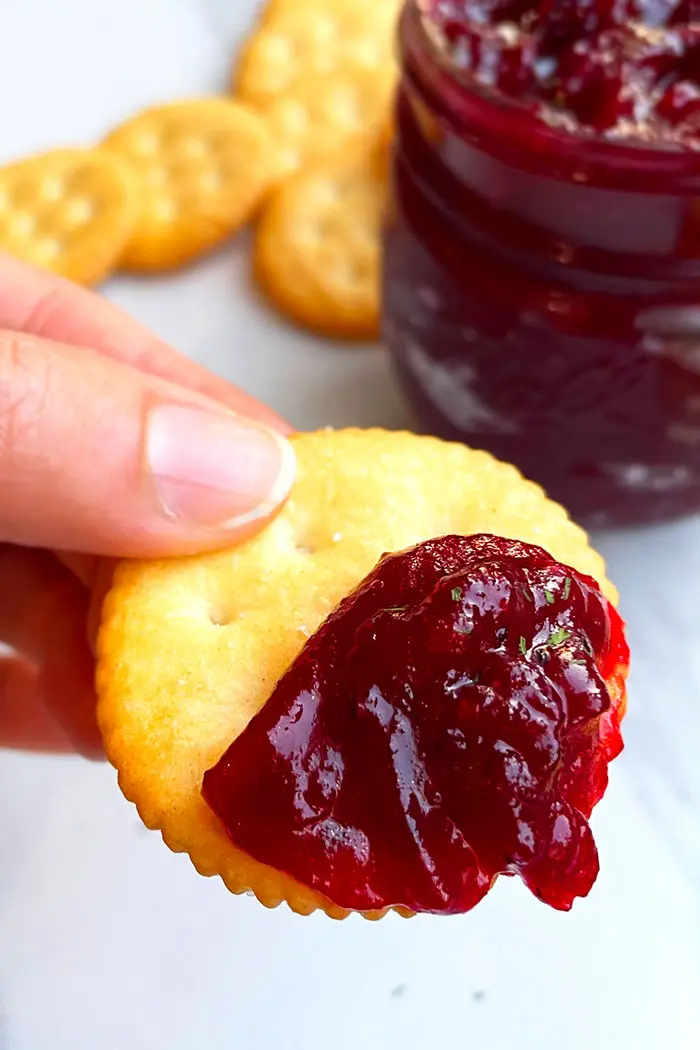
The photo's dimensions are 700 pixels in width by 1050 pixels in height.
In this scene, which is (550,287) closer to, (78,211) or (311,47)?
(78,211)

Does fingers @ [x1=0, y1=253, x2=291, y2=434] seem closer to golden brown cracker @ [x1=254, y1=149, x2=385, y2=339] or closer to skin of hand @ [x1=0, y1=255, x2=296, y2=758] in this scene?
skin of hand @ [x1=0, y1=255, x2=296, y2=758]

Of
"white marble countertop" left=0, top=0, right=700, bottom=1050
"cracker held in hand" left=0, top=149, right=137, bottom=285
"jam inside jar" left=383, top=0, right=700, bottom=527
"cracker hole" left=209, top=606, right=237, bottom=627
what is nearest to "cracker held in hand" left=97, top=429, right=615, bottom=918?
"cracker hole" left=209, top=606, right=237, bottom=627

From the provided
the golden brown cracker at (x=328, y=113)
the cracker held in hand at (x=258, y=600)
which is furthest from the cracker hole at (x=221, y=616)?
the golden brown cracker at (x=328, y=113)

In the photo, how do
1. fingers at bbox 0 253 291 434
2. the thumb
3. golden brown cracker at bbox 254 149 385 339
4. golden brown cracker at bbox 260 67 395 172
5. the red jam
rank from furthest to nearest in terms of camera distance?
1. golden brown cracker at bbox 260 67 395 172
2. golden brown cracker at bbox 254 149 385 339
3. fingers at bbox 0 253 291 434
4. the thumb
5. the red jam

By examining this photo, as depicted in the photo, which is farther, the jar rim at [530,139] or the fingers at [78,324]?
the fingers at [78,324]

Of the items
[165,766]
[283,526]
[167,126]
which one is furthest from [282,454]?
[167,126]

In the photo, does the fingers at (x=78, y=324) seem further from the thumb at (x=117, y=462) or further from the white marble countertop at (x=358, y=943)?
the white marble countertop at (x=358, y=943)
